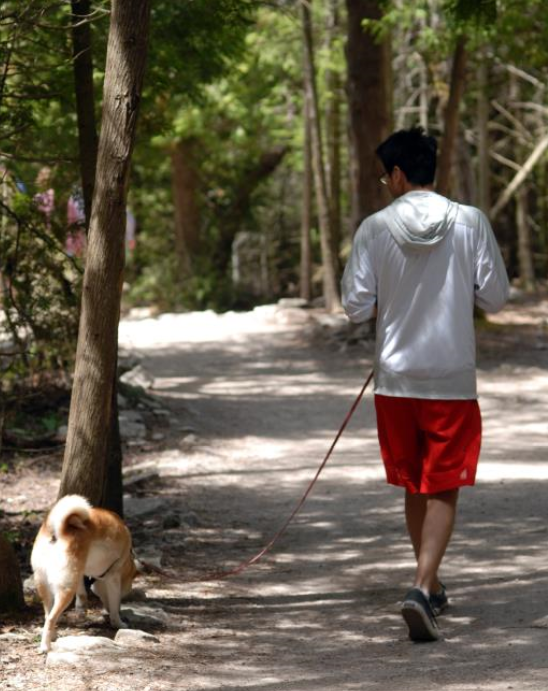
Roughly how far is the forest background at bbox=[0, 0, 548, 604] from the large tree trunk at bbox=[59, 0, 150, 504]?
0.11 meters

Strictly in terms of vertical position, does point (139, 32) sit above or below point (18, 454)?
above

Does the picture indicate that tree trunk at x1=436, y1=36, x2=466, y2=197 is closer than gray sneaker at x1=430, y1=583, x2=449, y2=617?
No

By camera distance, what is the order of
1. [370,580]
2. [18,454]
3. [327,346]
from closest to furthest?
[370,580]
[18,454]
[327,346]

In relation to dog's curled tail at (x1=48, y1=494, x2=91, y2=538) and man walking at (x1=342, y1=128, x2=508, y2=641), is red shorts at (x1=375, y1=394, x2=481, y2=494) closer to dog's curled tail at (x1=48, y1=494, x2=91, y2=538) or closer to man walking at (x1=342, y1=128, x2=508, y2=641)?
man walking at (x1=342, y1=128, x2=508, y2=641)

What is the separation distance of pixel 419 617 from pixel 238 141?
26.0 metres

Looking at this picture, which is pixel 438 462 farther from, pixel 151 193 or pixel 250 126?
pixel 151 193

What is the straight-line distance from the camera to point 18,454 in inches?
422

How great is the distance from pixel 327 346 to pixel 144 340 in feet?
11.3

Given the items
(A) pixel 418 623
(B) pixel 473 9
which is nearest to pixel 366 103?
(B) pixel 473 9

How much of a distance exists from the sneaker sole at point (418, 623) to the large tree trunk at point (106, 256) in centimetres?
164

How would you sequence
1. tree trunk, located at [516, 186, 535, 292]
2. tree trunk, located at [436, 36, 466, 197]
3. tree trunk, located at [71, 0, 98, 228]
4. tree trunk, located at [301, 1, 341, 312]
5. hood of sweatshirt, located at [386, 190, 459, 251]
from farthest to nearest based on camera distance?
tree trunk, located at [516, 186, 535, 292], tree trunk, located at [301, 1, 341, 312], tree trunk, located at [436, 36, 466, 197], tree trunk, located at [71, 0, 98, 228], hood of sweatshirt, located at [386, 190, 459, 251]

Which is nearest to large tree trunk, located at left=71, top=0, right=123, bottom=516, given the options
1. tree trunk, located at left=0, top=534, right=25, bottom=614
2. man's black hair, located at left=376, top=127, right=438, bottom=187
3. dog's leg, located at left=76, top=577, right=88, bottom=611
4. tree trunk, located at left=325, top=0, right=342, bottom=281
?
dog's leg, located at left=76, top=577, right=88, bottom=611

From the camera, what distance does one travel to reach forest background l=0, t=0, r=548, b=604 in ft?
27.2

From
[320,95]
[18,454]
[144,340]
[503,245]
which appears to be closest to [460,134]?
[320,95]
